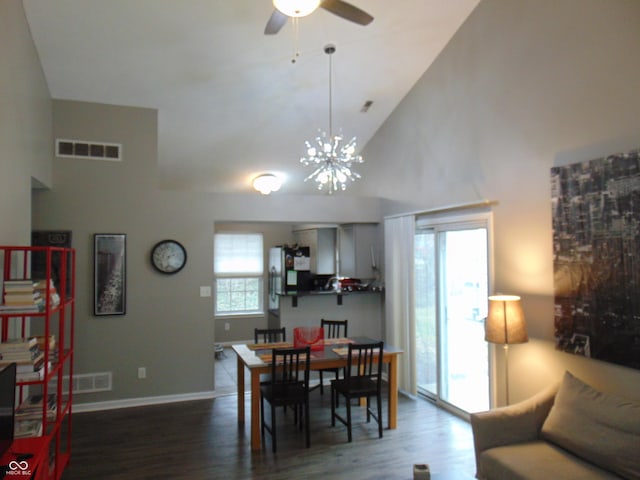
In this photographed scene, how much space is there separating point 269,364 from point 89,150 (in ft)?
10.7

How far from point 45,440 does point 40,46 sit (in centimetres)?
362

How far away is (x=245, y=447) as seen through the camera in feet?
13.3

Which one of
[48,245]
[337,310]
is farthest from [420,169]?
[48,245]

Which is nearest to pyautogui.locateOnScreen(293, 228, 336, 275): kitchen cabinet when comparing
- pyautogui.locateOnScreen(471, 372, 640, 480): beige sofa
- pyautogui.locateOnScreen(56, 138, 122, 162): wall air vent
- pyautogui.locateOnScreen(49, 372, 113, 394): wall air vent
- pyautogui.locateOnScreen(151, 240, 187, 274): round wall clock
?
pyautogui.locateOnScreen(151, 240, 187, 274): round wall clock

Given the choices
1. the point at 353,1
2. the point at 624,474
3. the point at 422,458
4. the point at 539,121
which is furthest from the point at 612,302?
the point at 353,1

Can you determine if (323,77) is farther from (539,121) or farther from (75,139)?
(75,139)

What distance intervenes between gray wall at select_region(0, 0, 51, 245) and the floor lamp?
12.6 feet

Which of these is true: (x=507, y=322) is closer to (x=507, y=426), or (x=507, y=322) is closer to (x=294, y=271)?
(x=507, y=426)

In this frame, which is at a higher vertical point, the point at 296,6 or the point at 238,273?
the point at 296,6

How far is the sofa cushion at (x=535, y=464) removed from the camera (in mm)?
2633

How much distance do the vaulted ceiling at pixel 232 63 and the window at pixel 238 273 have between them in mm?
2411

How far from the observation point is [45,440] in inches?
106

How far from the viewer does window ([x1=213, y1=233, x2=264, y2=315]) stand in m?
8.42

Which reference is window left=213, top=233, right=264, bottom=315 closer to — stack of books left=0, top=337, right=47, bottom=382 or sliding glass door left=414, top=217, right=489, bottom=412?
sliding glass door left=414, top=217, right=489, bottom=412
